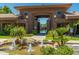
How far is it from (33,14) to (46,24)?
348mm

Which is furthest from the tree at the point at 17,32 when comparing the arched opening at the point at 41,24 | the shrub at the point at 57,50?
the shrub at the point at 57,50

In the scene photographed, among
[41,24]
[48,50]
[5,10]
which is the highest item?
[5,10]

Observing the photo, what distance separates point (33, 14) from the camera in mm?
34375

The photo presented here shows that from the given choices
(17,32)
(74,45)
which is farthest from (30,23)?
(74,45)

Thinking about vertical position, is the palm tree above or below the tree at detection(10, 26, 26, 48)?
above

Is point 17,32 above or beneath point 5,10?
beneath

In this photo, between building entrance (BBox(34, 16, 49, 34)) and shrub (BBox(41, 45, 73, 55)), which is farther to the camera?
building entrance (BBox(34, 16, 49, 34))

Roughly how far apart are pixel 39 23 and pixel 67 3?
0.80 metres

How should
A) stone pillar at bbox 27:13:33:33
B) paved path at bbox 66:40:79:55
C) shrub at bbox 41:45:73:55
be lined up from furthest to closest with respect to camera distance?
stone pillar at bbox 27:13:33:33
paved path at bbox 66:40:79:55
shrub at bbox 41:45:73:55

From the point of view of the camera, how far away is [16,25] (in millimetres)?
34375

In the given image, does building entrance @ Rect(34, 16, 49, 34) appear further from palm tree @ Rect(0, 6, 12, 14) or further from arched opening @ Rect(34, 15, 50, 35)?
palm tree @ Rect(0, 6, 12, 14)

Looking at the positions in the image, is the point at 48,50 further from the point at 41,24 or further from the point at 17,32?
the point at 17,32

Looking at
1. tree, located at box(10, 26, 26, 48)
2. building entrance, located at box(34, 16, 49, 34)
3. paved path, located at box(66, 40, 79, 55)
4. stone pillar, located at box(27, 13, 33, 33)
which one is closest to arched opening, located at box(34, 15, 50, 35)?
building entrance, located at box(34, 16, 49, 34)

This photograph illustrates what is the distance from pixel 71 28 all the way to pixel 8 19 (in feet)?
4.44
